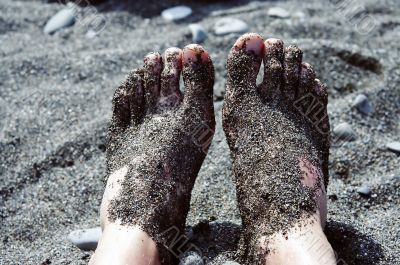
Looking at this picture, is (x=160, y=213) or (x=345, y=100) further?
(x=345, y=100)

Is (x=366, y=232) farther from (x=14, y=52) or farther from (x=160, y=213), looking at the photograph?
(x=14, y=52)

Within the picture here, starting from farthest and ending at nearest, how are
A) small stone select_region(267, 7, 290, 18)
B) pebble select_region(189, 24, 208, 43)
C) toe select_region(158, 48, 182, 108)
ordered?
small stone select_region(267, 7, 290, 18), pebble select_region(189, 24, 208, 43), toe select_region(158, 48, 182, 108)

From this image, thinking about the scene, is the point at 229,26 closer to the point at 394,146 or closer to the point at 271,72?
the point at 271,72

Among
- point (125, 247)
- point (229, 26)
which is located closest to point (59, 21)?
point (229, 26)

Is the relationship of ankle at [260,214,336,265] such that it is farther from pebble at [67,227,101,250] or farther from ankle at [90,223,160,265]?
pebble at [67,227,101,250]

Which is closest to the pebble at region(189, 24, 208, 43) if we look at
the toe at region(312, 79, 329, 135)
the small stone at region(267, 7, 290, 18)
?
the small stone at region(267, 7, 290, 18)

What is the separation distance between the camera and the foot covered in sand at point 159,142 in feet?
6.23

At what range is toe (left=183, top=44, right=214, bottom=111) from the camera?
219cm

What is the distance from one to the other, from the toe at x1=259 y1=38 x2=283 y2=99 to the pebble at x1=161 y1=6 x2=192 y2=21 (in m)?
1.13

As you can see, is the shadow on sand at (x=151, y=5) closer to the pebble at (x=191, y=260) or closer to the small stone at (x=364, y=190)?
the small stone at (x=364, y=190)

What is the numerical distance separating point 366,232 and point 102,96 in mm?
1313

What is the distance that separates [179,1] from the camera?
3.42 m

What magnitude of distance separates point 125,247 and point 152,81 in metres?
0.74

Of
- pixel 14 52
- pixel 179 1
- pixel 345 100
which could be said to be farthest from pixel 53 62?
pixel 345 100
